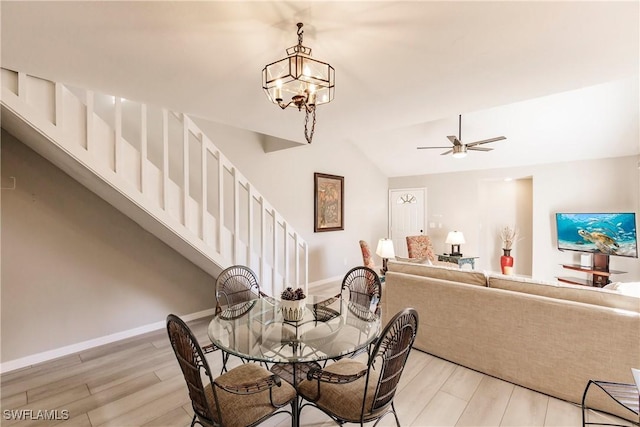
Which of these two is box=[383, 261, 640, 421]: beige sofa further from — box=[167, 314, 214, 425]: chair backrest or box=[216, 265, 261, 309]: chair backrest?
box=[167, 314, 214, 425]: chair backrest

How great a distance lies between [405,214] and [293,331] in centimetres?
590

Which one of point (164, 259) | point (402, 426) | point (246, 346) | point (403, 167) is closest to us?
point (246, 346)

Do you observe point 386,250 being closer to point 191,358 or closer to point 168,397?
point 168,397

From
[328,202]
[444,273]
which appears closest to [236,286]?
[444,273]

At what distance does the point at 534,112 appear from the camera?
4469 millimetres

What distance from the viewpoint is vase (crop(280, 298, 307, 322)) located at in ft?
7.05

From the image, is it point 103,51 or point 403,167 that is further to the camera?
point 403,167

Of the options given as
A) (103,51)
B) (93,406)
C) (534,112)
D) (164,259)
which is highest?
(534,112)

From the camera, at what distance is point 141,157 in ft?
8.94

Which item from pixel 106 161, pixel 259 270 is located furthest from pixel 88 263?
pixel 259 270

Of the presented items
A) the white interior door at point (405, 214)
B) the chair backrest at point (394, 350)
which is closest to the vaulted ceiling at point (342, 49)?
the chair backrest at point (394, 350)

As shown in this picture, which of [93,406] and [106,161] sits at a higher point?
[106,161]

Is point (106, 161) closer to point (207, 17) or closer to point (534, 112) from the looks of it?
point (207, 17)

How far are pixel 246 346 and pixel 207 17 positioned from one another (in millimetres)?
1890
